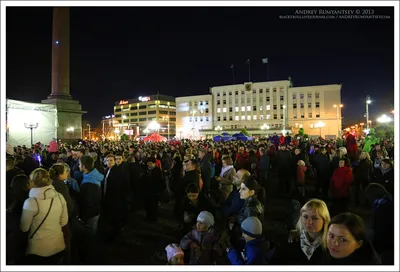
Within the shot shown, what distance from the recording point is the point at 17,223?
359 centimetres

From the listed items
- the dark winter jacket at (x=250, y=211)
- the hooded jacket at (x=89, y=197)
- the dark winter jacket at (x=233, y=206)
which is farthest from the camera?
the hooded jacket at (x=89, y=197)

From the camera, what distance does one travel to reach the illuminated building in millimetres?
126688

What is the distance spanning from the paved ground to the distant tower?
24.2 metres

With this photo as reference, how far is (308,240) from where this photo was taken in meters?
3.10

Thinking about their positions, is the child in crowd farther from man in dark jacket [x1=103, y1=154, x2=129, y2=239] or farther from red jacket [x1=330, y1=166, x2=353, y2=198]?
red jacket [x1=330, y1=166, x2=353, y2=198]

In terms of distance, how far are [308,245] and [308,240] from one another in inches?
2.1

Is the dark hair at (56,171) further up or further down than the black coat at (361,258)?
further up

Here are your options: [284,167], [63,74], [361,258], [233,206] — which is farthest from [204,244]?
[63,74]

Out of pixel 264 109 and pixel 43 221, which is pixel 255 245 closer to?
pixel 43 221

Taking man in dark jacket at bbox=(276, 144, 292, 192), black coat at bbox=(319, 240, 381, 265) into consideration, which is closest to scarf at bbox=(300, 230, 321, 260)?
black coat at bbox=(319, 240, 381, 265)

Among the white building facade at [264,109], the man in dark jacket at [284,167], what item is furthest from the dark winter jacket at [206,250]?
the white building facade at [264,109]

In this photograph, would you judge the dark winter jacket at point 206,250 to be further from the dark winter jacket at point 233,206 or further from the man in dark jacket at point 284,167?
the man in dark jacket at point 284,167

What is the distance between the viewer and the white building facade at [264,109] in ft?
267

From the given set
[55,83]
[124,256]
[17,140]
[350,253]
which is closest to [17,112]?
[17,140]
